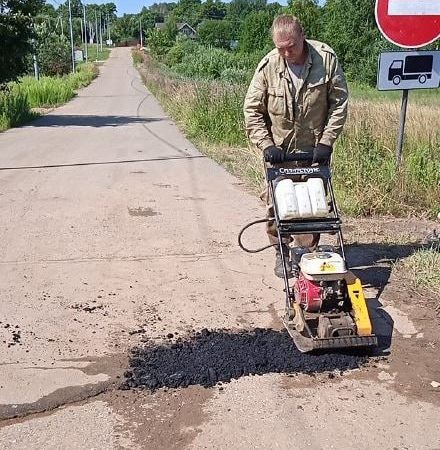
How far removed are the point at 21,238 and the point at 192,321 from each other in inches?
116

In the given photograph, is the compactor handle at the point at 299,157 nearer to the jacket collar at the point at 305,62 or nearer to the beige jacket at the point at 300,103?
the beige jacket at the point at 300,103

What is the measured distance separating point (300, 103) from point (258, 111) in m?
0.34

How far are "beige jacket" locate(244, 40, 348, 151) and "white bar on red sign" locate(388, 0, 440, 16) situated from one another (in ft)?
5.62

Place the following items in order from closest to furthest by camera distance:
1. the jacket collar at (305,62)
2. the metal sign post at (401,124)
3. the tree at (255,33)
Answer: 1. the jacket collar at (305,62)
2. the metal sign post at (401,124)
3. the tree at (255,33)

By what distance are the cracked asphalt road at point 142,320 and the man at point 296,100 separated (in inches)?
42.6

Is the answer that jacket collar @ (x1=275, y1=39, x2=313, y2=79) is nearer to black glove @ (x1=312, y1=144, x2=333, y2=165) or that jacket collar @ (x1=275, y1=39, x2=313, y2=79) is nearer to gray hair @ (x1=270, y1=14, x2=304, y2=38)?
gray hair @ (x1=270, y1=14, x2=304, y2=38)

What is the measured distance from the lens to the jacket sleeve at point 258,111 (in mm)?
5141

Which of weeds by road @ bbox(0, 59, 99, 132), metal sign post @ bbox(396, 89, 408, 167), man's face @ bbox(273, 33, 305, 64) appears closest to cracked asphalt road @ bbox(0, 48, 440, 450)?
metal sign post @ bbox(396, 89, 408, 167)

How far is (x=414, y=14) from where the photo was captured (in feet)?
21.1

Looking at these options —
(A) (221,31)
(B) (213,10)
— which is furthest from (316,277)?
(B) (213,10)

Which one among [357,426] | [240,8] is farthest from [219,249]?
[240,8]

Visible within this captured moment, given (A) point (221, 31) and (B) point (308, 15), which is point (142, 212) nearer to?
(B) point (308, 15)

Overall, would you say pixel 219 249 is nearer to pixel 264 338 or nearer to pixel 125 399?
pixel 264 338

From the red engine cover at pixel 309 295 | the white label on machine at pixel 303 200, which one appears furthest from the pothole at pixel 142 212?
the red engine cover at pixel 309 295
